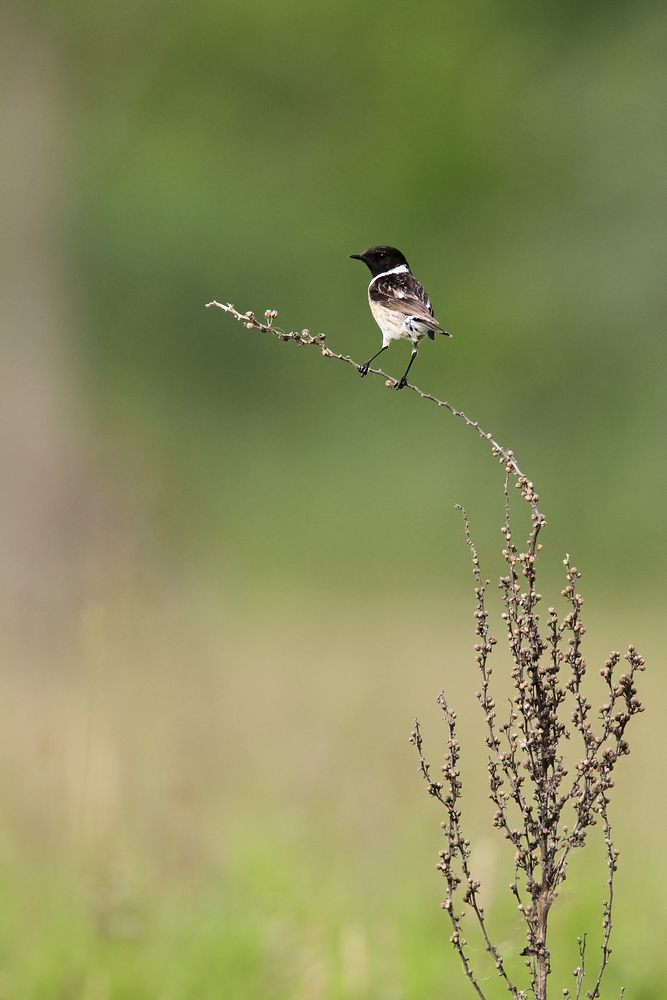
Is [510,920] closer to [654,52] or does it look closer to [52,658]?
[52,658]

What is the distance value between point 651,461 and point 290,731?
14840 millimetres

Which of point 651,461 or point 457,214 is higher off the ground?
point 457,214

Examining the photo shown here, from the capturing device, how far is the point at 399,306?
4.34 meters

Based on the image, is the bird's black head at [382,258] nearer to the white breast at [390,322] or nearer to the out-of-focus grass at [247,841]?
the white breast at [390,322]

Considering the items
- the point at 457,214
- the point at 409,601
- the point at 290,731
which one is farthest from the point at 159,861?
the point at 457,214

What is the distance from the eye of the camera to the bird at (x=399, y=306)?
419 centimetres

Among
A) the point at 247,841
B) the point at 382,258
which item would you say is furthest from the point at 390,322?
the point at 247,841

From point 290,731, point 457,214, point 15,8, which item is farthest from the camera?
point 457,214

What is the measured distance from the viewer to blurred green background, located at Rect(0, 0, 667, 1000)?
5.32 meters

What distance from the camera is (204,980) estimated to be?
15.4 feet

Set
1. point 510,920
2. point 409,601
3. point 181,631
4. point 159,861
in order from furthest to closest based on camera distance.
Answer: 1. point 409,601
2. point 181,631
3. point 159,861
4. point 510,920

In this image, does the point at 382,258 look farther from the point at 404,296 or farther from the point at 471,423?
the point at 471,423

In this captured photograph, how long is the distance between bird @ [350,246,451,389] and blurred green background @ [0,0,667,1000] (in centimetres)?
175

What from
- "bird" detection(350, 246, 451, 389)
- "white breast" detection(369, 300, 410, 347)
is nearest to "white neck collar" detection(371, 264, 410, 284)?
"bird" detection(350, 246, 451, 389)
